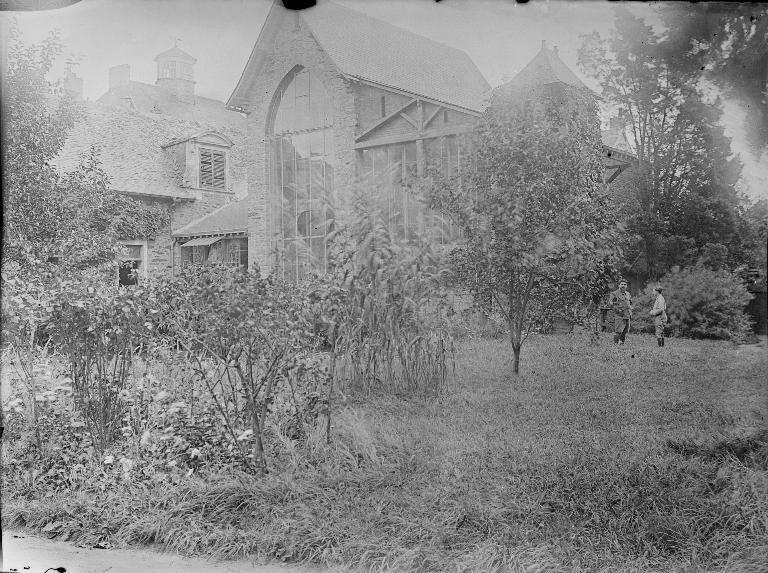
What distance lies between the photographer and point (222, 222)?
13.9ft

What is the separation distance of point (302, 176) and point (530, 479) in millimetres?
1976

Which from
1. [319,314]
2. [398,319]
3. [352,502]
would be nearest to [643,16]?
[398,319]

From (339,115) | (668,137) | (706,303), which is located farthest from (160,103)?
(706,303)

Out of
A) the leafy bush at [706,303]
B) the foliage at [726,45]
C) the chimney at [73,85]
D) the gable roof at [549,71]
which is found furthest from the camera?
the chimney at [73,85]

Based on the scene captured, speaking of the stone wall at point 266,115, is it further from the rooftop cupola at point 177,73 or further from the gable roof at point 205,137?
the rooftop cupola at point 177,73

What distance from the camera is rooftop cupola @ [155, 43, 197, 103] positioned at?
4449mm

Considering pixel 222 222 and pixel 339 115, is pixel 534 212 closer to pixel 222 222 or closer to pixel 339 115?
pixel 339 115

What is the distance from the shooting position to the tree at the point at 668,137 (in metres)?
3.63

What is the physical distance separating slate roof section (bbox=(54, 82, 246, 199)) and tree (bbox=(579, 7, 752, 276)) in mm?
2075

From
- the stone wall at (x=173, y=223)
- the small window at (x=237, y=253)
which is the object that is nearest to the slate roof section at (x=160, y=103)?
the stone wall at (x=173, y=223)


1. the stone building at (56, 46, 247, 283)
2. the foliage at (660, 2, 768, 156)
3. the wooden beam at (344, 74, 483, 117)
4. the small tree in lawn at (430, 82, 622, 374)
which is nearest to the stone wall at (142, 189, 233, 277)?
the stone building at (56, 46, 247, 283)

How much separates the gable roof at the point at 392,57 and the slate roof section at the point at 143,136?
2.13 ft

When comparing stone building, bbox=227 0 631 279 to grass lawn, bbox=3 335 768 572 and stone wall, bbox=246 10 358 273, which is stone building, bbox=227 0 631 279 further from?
grass lawn, bbox=3 335 768 572

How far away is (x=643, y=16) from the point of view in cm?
371
